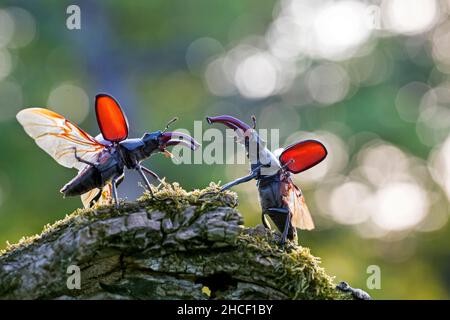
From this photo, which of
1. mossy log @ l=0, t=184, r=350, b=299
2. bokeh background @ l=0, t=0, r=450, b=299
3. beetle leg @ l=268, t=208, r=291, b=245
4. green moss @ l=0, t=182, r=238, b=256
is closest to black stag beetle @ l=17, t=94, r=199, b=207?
green moss @ l=0, t=182, r=238, b=256

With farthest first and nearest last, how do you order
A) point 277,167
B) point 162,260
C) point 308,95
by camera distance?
point 308,95, point 277,167, point 162,260

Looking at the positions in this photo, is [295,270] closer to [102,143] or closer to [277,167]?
[277,167]

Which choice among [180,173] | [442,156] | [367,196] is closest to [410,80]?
[442,156]

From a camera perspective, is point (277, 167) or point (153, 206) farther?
point (277, 167)

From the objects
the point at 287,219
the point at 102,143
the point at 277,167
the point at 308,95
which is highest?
the point at 308,95

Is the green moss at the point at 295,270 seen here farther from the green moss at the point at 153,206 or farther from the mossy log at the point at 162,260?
the green moss at the point at 153,206

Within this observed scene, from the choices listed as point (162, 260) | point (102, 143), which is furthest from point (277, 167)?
point (102, 143)

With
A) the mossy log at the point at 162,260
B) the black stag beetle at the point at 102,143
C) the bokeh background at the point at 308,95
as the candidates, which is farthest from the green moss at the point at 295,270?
the bokeh background at the point at 308,95
